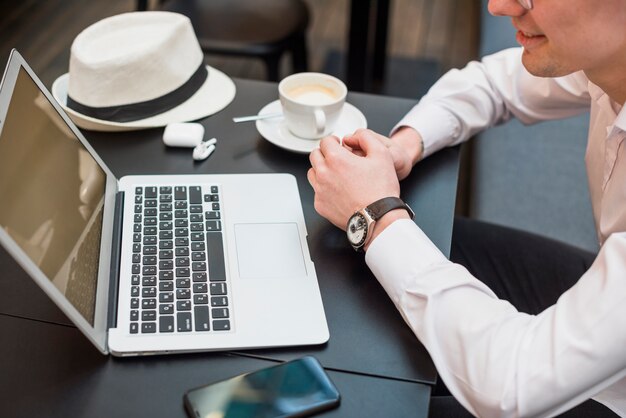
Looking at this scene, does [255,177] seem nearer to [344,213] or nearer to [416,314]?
[344,213]

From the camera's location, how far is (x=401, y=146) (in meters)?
1.13

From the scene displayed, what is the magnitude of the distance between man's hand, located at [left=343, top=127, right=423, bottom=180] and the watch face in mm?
161

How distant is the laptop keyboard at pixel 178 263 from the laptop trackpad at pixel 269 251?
3 cm

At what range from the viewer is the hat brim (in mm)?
1155

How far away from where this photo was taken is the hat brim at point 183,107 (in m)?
1.16

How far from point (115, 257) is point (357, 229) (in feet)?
0.99

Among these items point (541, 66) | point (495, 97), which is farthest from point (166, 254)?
point (495, 97)

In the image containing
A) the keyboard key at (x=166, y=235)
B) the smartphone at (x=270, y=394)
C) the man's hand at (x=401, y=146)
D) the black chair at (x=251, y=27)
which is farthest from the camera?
the black chair at (x=251, y=27)

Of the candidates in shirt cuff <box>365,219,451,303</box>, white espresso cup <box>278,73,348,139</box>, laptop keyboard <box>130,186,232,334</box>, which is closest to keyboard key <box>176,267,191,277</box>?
laptop keyboard <box>130,186,232,334</box>

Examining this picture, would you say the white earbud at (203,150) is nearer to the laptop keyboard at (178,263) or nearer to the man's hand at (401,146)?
the laptop keyboard at (178,263)

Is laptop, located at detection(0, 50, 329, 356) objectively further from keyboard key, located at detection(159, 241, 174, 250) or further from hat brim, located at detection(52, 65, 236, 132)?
hat brim, located at detection(52, 65, 236, 132)

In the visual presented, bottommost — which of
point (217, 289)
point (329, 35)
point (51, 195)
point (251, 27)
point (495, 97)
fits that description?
point (329, 35)

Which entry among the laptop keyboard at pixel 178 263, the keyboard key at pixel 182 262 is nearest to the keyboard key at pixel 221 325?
the laptop keyboard at pixel 178 263

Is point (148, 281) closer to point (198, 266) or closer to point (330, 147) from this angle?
point (198, 266)
